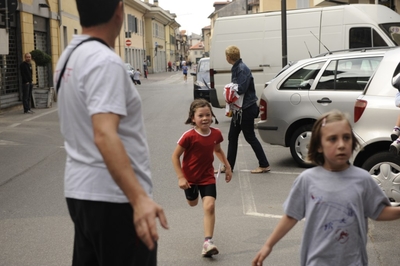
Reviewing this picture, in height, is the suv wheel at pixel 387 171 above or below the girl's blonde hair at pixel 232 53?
below

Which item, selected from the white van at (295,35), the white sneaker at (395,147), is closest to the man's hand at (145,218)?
the white sneaker at (395,147)

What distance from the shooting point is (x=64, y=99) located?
2.70m

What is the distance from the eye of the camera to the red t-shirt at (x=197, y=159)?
19.0 feet

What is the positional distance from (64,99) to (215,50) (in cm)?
1421

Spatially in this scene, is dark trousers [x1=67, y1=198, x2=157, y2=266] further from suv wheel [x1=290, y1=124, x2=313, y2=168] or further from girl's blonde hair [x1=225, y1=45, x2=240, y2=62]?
suv wheel [x1=290, y1=124, x2=313, y2=168]

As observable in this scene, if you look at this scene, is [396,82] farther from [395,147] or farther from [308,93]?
[308,93]

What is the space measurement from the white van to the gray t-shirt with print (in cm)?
1238

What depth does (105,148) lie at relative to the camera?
2465 mm

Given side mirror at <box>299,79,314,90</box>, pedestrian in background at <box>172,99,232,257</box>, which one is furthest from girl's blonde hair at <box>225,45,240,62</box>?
pedestrian in background at <box>172,99,232,257</box>

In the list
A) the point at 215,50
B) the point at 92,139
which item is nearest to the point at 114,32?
the point at 92,139

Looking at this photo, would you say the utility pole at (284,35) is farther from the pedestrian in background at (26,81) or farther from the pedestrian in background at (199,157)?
the pedestrian in background at (199,157)

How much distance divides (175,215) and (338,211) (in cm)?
395

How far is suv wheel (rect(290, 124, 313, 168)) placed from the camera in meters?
9.73

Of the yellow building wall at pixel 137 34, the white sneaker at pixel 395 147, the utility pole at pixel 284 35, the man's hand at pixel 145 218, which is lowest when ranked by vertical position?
the white sneaker at pixel 395 147
